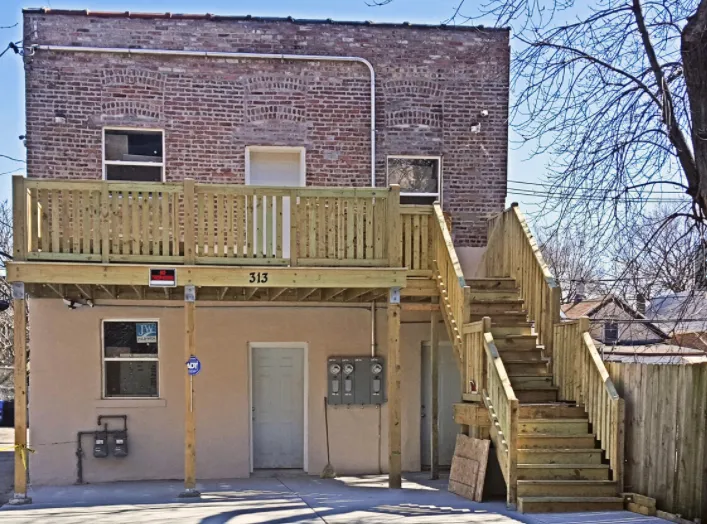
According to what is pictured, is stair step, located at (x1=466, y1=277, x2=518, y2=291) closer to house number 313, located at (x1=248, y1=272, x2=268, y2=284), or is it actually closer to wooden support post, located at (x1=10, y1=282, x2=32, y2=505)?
house number 313, located at (x1=248, y1=272, x2=268, y2=284)

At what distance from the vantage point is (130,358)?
35.6 feet

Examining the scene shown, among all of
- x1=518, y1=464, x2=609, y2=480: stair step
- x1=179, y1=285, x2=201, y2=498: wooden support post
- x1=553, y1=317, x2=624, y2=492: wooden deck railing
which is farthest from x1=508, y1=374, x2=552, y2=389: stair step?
x1=179, y1=285, x2=201, y2=498: wooden support post

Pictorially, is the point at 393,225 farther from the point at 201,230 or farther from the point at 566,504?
the point at 566,504

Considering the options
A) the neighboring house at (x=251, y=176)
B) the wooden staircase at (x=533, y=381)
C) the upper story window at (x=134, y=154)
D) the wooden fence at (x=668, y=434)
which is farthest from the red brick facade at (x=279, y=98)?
the wooden fence at (x=668, y=434)

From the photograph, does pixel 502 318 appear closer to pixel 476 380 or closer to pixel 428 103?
pixel 476 380

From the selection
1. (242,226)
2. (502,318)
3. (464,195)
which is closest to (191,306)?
(242,226)

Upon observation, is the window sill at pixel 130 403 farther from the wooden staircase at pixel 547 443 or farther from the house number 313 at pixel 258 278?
the wooden staircase at pixel 547 443

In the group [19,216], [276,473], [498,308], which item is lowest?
[276,473]

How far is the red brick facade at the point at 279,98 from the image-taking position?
10859mm

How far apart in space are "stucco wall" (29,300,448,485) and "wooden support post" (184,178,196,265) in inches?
85.5

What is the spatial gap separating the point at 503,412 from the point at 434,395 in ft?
8.68

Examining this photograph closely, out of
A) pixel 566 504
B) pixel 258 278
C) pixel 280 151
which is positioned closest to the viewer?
pixel 566 504

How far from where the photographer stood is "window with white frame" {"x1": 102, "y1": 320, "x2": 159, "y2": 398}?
10.8 m

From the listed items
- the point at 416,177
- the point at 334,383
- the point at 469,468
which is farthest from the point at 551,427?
the point at 416,177
